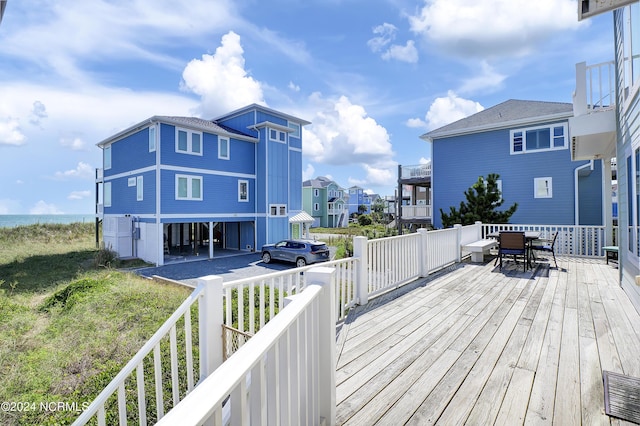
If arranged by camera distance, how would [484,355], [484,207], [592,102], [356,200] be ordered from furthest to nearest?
1. [356,200]
2. [484,207]
3. [592,102]
4. [484,355]

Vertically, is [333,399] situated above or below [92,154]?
below

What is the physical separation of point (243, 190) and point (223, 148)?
8.41 feet

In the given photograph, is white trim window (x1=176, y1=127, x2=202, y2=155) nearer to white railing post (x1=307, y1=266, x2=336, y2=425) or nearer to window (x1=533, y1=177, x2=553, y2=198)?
white railing post (x1=307, y1=266, x2=336, y2=425)

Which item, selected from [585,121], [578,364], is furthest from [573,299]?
[585,121]

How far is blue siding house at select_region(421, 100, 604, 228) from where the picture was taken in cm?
1323

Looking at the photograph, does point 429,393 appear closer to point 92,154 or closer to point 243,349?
point 243,349

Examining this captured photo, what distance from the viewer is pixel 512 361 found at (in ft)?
9.24

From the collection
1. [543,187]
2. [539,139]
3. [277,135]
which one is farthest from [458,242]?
[277,135]

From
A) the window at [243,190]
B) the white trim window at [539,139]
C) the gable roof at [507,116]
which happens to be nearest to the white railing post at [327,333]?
the window at [243,190]

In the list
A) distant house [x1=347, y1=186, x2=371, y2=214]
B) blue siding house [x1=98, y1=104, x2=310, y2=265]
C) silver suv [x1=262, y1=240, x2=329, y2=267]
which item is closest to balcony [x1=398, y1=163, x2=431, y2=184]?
blue siding house [x1=98, y1=104, x2=310, y2=265]

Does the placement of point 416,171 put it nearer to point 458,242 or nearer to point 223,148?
point 458,242

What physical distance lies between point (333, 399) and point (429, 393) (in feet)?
2.99

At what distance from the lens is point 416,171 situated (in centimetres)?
1903

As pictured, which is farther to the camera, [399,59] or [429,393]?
[399,59]
